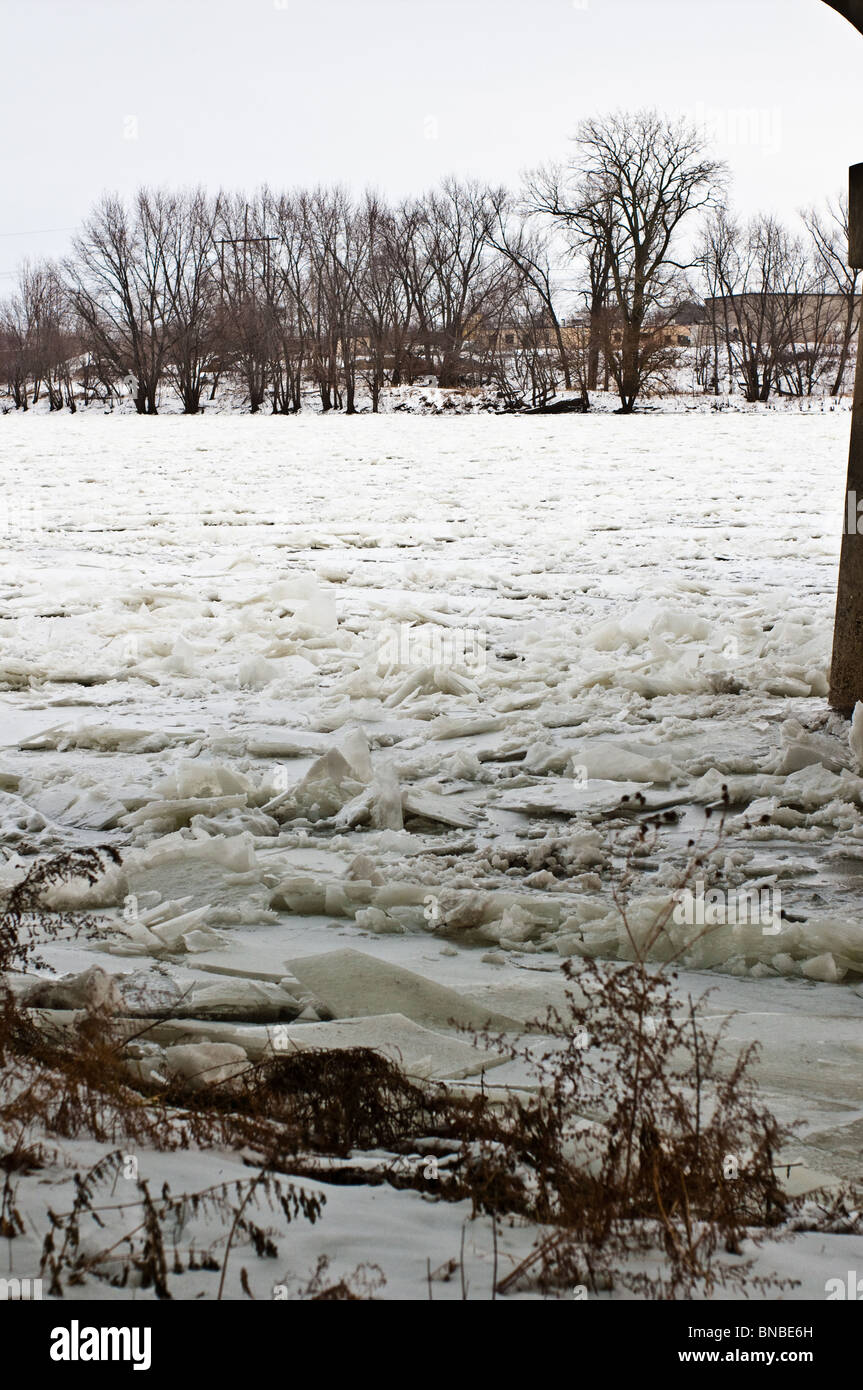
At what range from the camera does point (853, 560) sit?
19.5 feet

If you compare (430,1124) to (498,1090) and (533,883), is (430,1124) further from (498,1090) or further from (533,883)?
(533,883)

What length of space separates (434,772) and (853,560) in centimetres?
239

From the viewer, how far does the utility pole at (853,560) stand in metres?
5.66

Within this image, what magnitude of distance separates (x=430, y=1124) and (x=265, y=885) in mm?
1812

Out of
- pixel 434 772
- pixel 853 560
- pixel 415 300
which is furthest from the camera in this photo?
pixel 415 300

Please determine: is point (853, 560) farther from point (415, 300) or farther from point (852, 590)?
point (415, 300)

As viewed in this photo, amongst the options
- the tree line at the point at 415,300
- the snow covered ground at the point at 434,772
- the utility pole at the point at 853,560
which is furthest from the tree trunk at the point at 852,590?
the tree line at the point at 415,300

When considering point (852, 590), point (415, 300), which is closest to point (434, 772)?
point (852, 590)

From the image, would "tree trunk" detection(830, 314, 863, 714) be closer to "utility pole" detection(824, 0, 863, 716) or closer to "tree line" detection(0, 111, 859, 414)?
"utility pole" detection(824, 0, 863, 716)

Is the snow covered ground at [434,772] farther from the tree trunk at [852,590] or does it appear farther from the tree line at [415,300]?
the tree line at [415,300]

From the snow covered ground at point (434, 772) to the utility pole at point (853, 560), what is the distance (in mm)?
269

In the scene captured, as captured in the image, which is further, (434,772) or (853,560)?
(853,560)
